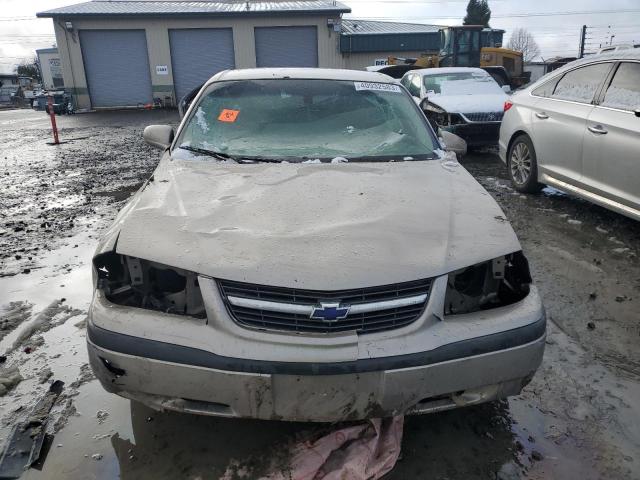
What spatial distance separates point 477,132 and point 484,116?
12.7 inches

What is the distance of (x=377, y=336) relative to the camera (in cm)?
190

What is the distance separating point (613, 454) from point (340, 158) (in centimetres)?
207

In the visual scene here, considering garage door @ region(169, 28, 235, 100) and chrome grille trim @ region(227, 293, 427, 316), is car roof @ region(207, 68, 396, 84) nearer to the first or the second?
chrome grille trim @ region(227, 293, 427, 316)

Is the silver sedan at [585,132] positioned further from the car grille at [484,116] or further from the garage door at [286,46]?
the garage door at [286,46]

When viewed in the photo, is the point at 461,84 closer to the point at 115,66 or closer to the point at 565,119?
the point at 565,119

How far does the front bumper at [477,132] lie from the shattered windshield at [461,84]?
4.17 feet

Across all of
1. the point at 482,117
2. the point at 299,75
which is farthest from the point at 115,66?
the point at 299,75

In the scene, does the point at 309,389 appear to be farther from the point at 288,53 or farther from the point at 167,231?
the point at 288,53

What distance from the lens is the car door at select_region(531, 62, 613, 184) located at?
4.94 meters

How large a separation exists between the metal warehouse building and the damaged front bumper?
2526 cm

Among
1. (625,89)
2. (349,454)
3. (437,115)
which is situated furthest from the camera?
(437,115)

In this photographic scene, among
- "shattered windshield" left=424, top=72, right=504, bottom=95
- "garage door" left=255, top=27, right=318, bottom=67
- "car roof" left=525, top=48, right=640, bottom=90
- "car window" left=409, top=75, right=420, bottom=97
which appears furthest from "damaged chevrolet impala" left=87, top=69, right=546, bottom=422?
"garage door" left=255, top=27, right=318, bottom=67

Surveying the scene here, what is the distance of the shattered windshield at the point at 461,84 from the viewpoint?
9.66 metres

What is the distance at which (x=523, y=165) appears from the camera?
6.12 metres
